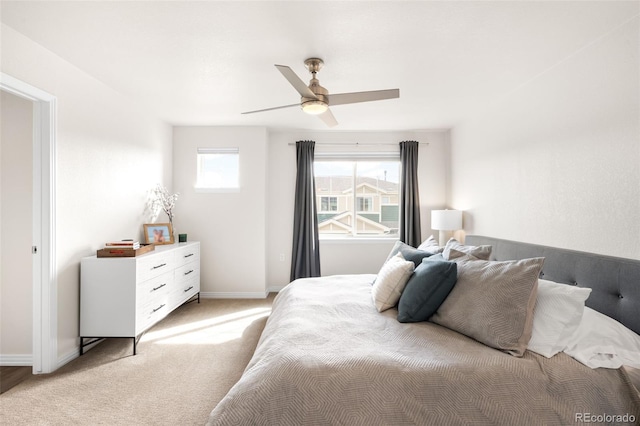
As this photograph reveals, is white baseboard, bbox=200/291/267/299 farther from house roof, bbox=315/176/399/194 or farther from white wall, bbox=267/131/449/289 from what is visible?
house roof, bbox=315/176/399/194

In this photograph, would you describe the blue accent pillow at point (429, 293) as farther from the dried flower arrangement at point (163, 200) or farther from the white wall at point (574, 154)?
the dried flower arrangement at point (163, 200)

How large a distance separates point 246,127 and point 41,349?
3307 mm

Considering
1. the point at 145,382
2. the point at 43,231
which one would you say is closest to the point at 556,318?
the point at 145,382

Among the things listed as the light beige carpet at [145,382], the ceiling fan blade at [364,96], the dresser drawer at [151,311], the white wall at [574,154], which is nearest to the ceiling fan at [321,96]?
the ceiling fan blade at [364,96]

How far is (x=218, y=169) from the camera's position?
4605 mm

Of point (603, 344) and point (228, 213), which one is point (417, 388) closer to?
point (603, 344)

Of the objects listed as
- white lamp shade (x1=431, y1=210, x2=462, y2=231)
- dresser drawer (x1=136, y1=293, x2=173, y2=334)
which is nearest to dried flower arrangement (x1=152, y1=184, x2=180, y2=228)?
dresser drawer (x1=136, y1=293, x2=173, y2=334)

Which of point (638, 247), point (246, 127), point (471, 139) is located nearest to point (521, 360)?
point (638, 247)

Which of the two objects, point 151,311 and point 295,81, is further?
point 151,311

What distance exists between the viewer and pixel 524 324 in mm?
1581

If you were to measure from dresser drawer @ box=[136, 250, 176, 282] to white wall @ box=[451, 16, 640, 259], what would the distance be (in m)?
3.56

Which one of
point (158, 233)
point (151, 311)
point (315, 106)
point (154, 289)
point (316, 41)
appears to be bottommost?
point (151, 311)

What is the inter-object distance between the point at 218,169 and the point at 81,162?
199cm

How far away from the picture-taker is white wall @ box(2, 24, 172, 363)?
2359 mm
